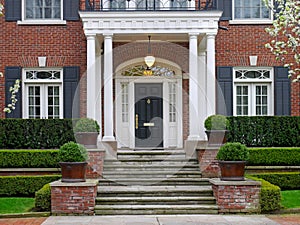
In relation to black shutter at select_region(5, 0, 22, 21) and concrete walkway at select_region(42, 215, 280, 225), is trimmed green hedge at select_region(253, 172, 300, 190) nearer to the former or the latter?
concrete walkway at select_region(42, 215, 280, 225)

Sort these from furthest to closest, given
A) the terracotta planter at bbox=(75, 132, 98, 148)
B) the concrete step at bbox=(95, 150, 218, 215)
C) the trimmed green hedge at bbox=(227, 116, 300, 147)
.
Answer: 1. the trimmed green hedge at bbox=(227, 116, 300, 147)
2. the terracotta planter at bbox=(75, 132, 98, 148)
3. the concrete step at bbox=(95, 150, 218, 215)

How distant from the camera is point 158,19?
1477 cm

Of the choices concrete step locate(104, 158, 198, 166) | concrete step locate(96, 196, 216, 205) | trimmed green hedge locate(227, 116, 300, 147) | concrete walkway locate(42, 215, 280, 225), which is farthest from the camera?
trimmed green hedge locate(227, 116, 300, 147)

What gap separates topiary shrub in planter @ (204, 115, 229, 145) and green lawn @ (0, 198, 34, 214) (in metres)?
4.80

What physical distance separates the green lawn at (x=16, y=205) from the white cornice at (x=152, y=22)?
4921mm

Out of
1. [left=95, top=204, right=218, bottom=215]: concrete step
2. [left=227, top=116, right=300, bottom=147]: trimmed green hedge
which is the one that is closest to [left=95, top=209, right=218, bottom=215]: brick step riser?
[left=95, top=204, right=218, bottom=215]: concrete step

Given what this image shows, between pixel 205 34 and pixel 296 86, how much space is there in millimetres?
3625

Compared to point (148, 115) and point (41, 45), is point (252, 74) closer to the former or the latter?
point (148, 115)

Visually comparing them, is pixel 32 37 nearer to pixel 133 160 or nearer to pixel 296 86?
pixel 133 160

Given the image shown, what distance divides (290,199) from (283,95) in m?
4.84

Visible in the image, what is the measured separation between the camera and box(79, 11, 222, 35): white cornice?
14.7 metres

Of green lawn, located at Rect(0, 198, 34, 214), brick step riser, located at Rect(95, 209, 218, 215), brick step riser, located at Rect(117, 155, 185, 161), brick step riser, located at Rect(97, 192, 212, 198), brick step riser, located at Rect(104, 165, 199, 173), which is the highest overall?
brick step riser, located at Rect(117, 155, 185, 161)

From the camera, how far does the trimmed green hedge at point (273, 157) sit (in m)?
14.1

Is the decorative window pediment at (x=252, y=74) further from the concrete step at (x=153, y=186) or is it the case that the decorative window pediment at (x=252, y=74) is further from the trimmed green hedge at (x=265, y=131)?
the concrete step at (x=153, y=186)
